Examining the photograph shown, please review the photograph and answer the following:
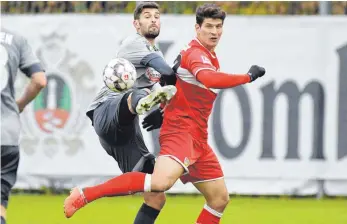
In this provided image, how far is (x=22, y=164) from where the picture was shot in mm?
12836

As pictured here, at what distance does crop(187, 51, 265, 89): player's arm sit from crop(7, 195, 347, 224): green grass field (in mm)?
2908

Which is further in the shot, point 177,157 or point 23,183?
point 23,183

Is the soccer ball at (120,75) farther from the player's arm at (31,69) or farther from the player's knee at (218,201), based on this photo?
the player's knee at (218,201)

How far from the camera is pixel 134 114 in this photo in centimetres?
798

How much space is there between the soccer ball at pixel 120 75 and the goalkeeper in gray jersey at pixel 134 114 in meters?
0.07

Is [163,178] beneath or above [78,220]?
above

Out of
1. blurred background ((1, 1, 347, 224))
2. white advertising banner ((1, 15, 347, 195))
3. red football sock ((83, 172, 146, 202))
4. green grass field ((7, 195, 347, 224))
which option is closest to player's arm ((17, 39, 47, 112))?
red football sock ((83, 172, 146, 202))

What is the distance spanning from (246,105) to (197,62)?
4.81m

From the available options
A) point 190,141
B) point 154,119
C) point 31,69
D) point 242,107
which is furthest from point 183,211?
point 31,69

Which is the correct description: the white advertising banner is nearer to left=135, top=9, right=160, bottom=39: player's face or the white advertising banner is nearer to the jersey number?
left=135, top=9, right=160, bottom=39: player's face

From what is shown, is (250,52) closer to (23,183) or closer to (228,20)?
(228,20)

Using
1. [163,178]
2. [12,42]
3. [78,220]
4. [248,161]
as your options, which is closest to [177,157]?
[163,178]

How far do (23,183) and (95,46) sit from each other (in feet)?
6.09

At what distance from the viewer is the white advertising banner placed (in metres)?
12.7
